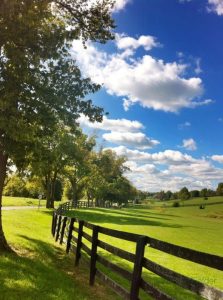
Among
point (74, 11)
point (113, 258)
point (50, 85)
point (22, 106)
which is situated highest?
point (74, 11)

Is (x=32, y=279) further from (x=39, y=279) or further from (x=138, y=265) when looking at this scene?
(x=138, y=265)

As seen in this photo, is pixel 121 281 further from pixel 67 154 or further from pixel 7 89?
pixel 67 154

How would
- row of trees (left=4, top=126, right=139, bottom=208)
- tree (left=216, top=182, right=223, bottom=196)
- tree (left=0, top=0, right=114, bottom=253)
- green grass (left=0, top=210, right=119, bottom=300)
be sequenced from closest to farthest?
green grass (left=0, top=210, right=119, bottom=300)
tree (left=0, top=0, right=114, bottom=253)
row of trees (left=4, top=126, right=139, bottom=208)
tree (left=216, top=182, right=223, bottom=196)

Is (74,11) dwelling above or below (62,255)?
above

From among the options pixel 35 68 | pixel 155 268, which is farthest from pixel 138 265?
pixel 35 68

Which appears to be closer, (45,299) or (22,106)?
(45,299)

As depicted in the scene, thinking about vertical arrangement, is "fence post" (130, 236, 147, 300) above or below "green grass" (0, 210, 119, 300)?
above

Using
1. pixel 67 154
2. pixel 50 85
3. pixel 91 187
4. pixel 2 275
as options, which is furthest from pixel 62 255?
pixel 91 187

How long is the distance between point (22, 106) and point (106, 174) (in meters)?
102

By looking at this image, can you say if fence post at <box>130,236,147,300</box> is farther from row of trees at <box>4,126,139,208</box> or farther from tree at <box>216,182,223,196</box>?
tree at <box>216,182,223,196</box>

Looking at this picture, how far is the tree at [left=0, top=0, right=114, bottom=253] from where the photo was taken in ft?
46.9

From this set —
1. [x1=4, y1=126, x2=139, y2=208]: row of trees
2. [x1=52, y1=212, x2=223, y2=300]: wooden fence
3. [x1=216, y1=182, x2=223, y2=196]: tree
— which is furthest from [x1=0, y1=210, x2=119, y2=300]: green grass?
[x1=216, y1=182, x2=223, y2=196]: tree

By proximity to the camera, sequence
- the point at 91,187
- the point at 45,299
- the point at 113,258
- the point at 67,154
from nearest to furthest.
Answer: the point at 45,299 < the point at 113,258 < the point at 67,154 < the point at 91,187

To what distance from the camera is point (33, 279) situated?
11.2 meters
